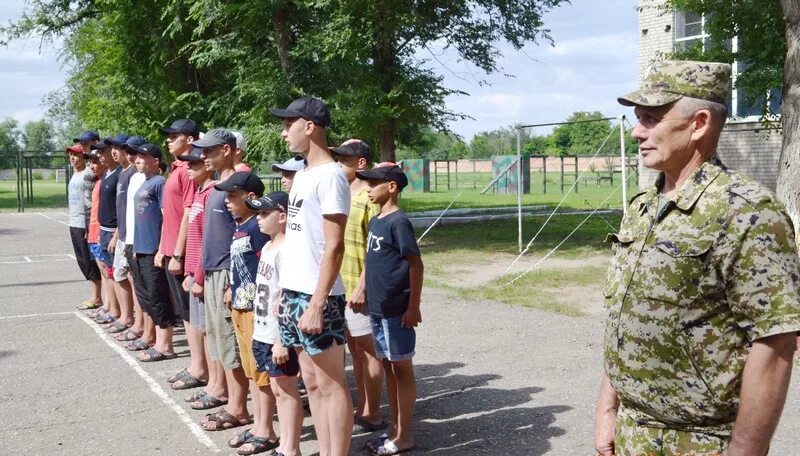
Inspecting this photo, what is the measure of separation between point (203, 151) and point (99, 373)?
2725 millimetres

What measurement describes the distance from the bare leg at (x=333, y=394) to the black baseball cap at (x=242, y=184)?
55.0 inches

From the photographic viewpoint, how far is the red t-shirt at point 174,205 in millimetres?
6770

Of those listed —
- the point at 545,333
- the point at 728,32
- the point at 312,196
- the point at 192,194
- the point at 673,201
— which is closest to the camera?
the point at 673,201

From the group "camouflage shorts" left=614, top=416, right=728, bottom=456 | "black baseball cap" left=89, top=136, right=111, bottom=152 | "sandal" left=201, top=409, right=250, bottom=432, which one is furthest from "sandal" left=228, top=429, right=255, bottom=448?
"black baseball cap" left=89, top=136, right=111, bottom=152

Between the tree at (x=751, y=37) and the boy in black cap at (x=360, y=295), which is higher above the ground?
the tree at (x=751, y=37)

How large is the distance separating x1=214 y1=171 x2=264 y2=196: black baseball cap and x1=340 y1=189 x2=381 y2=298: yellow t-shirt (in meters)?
0.67

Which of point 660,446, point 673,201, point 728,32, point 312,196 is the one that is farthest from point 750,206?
point 728,32

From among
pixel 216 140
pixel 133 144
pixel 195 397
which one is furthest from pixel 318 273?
pixel 133 144

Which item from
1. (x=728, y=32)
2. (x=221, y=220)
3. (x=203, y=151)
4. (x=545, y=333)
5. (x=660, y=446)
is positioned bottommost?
(x=545, y=333)

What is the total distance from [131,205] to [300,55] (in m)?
9.85

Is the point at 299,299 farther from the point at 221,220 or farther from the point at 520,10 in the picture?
the point at 520,10

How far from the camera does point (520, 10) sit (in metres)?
19.4

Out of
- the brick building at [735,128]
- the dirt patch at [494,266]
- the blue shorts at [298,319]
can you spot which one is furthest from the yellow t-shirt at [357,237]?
the brick building at [735,128]

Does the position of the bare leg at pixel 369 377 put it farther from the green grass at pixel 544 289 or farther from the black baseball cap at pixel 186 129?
the green grass at pixel 544 289
